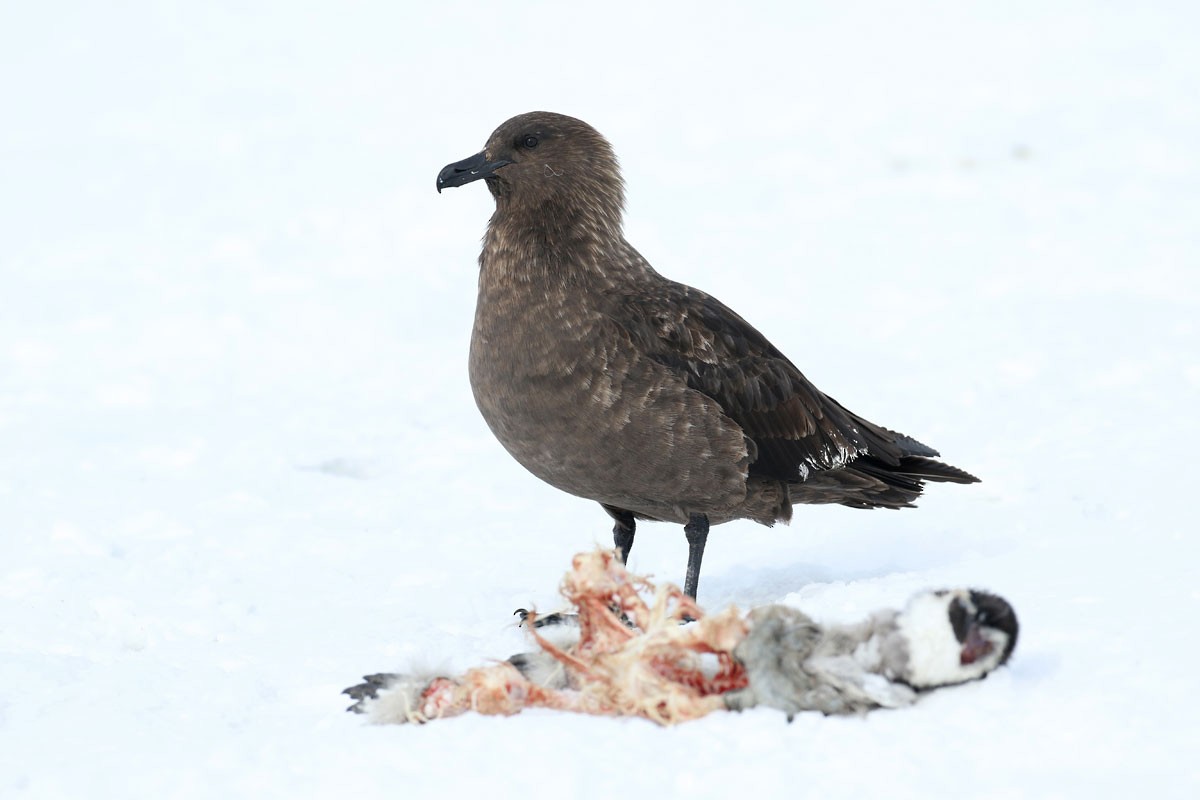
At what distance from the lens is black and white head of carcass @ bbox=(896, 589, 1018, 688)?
3539 millimetres

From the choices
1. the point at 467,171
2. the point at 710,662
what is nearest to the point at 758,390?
the point at 467,171

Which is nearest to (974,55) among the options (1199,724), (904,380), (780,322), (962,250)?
(962,250)

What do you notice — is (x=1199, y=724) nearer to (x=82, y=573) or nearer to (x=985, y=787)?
(x=985, y=787)

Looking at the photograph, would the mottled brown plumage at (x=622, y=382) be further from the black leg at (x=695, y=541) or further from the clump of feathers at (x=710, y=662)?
the clump of feathers at (x=710, y=662)

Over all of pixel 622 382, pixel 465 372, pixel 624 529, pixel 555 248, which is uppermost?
pixel 465 372

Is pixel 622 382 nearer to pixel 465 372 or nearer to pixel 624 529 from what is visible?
pixel 624 529

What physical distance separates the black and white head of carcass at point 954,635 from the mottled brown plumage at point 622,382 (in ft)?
5.06

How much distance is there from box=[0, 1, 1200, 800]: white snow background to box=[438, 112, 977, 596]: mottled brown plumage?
1.40 ft

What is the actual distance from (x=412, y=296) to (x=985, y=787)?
298 inches

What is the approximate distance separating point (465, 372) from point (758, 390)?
3.92 meters

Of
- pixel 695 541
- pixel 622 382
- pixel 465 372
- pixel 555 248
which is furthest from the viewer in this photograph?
pixel 465 372

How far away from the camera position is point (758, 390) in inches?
211

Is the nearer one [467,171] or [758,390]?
[758,390]

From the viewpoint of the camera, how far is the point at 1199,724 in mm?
3404
